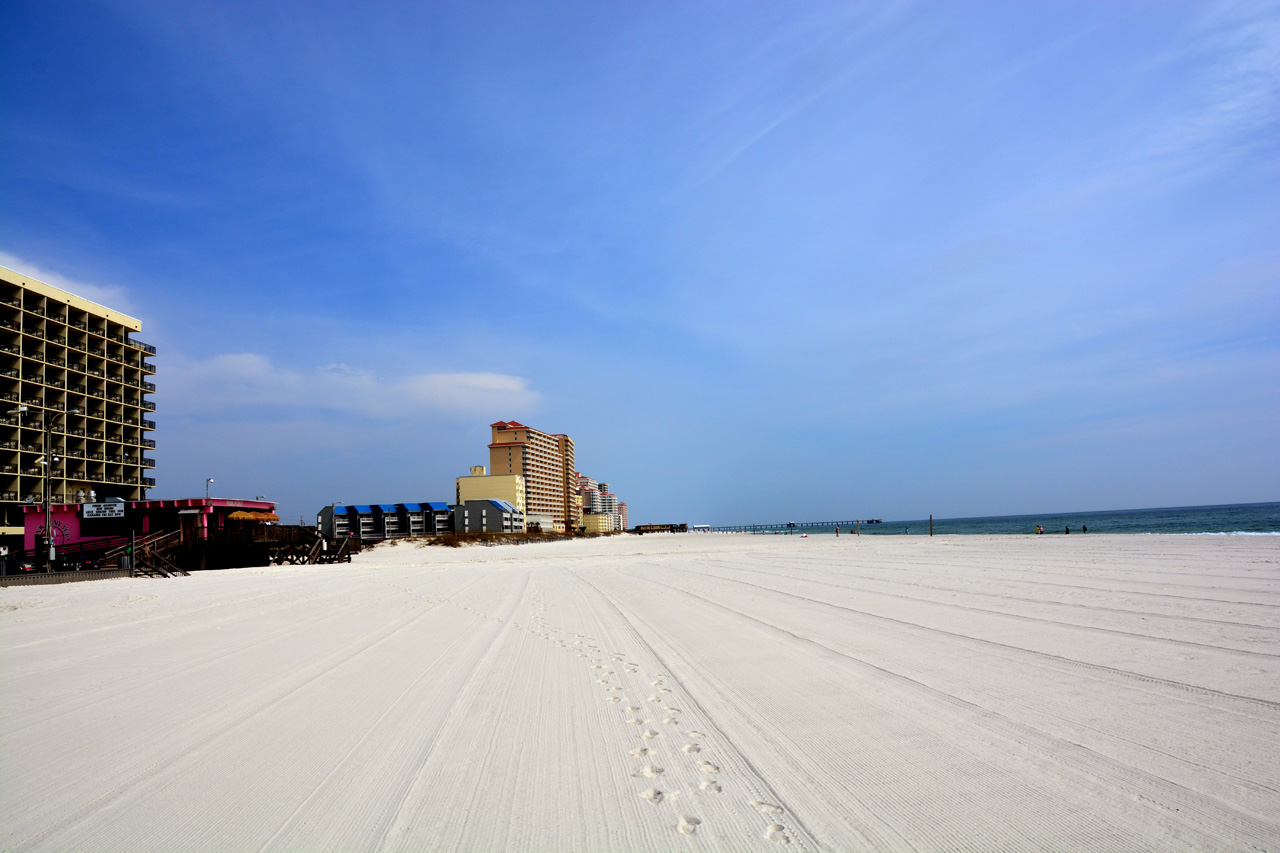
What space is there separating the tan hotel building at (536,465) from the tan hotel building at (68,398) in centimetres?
6478

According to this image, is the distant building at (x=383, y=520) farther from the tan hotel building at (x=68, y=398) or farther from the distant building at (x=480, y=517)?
the tan hotel building at (x=68, y=398)

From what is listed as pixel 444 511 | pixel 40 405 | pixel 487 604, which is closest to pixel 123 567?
pixel 487 604

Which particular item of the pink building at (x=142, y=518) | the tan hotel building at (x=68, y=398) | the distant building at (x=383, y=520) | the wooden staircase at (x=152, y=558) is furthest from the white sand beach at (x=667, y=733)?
the distant building at (x=383, y=520)

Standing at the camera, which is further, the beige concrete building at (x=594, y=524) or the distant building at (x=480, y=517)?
the beige concrete building at (x=594, y=524)

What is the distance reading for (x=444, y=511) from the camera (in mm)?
92438

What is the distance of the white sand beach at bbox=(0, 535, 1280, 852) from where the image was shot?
2.84 m

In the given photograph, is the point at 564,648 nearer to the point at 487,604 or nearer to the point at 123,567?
the point at 487,604

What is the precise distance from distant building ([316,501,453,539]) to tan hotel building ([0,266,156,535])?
1166 inches

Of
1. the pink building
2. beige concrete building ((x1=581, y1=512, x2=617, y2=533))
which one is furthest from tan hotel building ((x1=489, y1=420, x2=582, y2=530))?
the pink building

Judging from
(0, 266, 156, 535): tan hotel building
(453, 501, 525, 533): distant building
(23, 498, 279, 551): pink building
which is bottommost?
(453, 501, 525, 533): distant building

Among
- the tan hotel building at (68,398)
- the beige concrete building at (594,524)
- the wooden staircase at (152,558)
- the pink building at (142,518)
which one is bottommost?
the beige concrete building at (594,524)

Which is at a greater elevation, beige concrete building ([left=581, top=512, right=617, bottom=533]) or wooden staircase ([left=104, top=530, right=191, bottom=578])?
wooden staircase ([left=104, top=530, right=191, bottom=578])

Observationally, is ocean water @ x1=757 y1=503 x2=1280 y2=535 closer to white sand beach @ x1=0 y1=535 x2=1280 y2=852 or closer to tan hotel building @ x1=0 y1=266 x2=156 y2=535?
white sand beach @ x1=0 y1=535 x2=1280 y2=852

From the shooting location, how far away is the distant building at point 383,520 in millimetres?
85750
